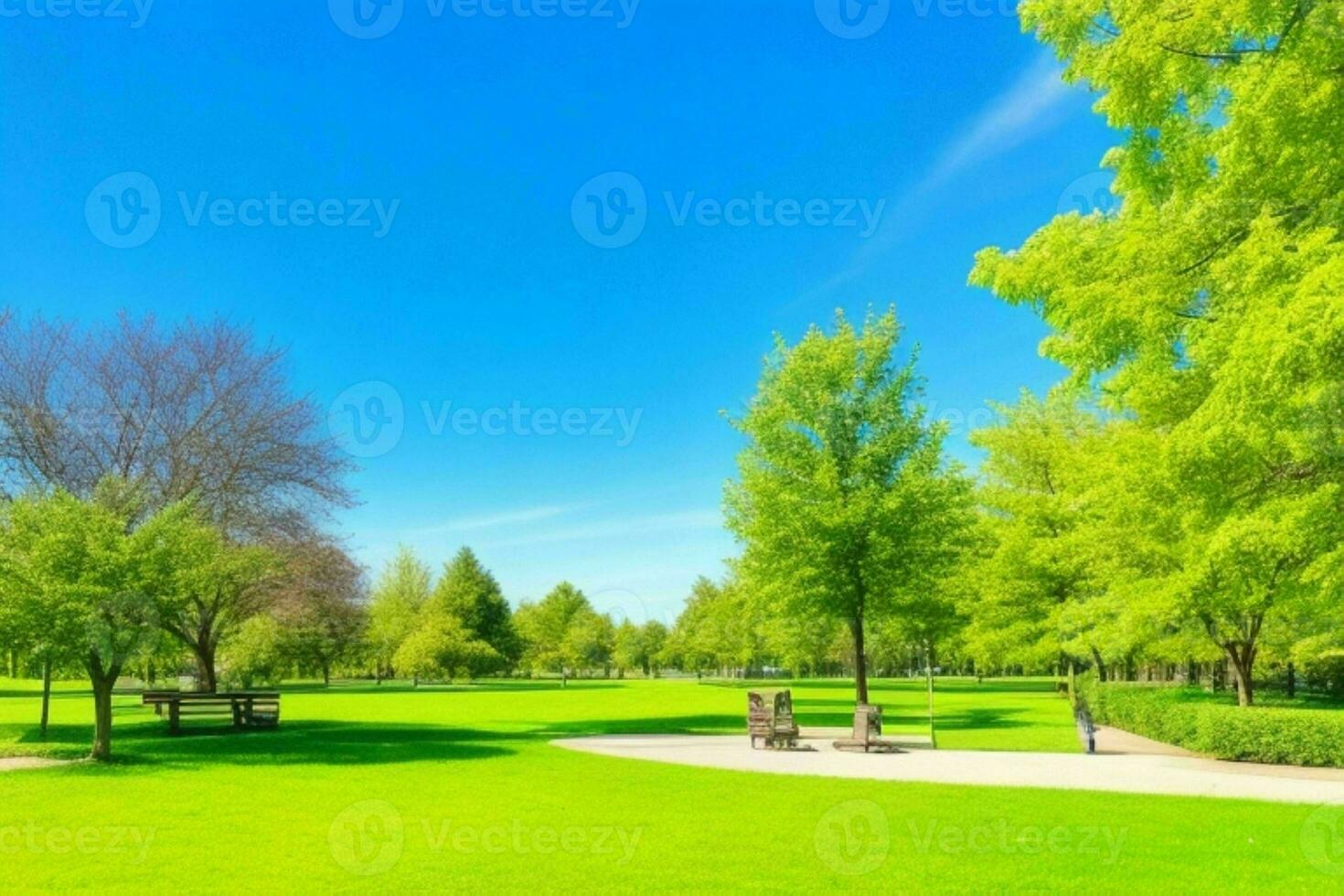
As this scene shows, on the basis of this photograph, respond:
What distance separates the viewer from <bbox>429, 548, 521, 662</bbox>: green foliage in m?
90.8

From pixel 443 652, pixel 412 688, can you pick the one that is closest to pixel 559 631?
pixel 443 652

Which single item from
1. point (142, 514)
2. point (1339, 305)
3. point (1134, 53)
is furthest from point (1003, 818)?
point (142, 514)

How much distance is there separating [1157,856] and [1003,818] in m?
2.37

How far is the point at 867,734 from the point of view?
70.7ft

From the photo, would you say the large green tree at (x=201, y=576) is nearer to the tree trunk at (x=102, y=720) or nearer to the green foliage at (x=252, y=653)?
the tree trunk at (x=102, y=720)

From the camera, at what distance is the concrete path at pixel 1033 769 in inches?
591

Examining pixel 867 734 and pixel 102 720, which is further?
pixel 867 734

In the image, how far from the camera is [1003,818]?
39.3 ft

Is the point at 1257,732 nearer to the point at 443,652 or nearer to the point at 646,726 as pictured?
the point at 646,726
